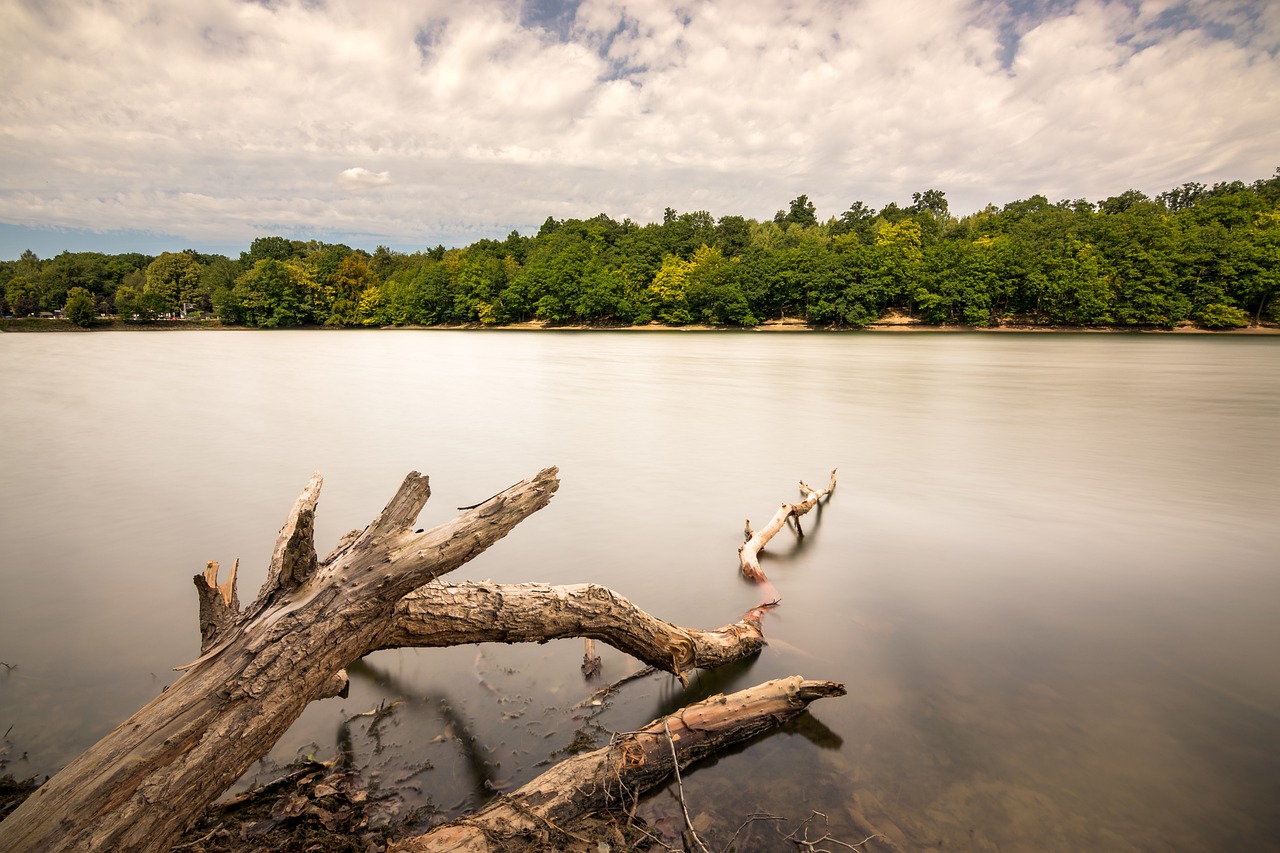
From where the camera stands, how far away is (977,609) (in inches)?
196

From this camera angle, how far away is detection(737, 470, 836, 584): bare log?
546 cm

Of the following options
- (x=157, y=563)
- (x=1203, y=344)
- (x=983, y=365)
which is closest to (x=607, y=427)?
(x=157, y=563)

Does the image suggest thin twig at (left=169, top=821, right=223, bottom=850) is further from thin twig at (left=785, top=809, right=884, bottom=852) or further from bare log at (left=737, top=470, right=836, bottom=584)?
bare log at (left=737, top=470, right=836, bottom=584)

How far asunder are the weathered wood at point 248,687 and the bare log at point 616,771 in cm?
73

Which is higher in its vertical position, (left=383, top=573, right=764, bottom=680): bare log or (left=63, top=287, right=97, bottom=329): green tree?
(left=63, top=287, right=97, bottom=329): green tree

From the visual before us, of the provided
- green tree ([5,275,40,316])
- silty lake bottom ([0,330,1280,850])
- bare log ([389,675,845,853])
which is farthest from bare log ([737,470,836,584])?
green tree ([5,275,40,316])

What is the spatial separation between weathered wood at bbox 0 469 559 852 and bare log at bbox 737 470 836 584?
327 centimetres

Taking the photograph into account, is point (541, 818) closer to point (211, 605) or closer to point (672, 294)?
point (211, 605)

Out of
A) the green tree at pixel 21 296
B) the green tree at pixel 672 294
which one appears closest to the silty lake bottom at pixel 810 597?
the green tree at pixel 672 294

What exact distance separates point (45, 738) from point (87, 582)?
2633 millimetres

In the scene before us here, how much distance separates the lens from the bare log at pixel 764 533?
17.9ft

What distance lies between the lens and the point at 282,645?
2.19 m

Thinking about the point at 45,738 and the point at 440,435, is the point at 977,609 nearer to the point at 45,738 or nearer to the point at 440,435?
the point at 45,738

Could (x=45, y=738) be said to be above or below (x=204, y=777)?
below
